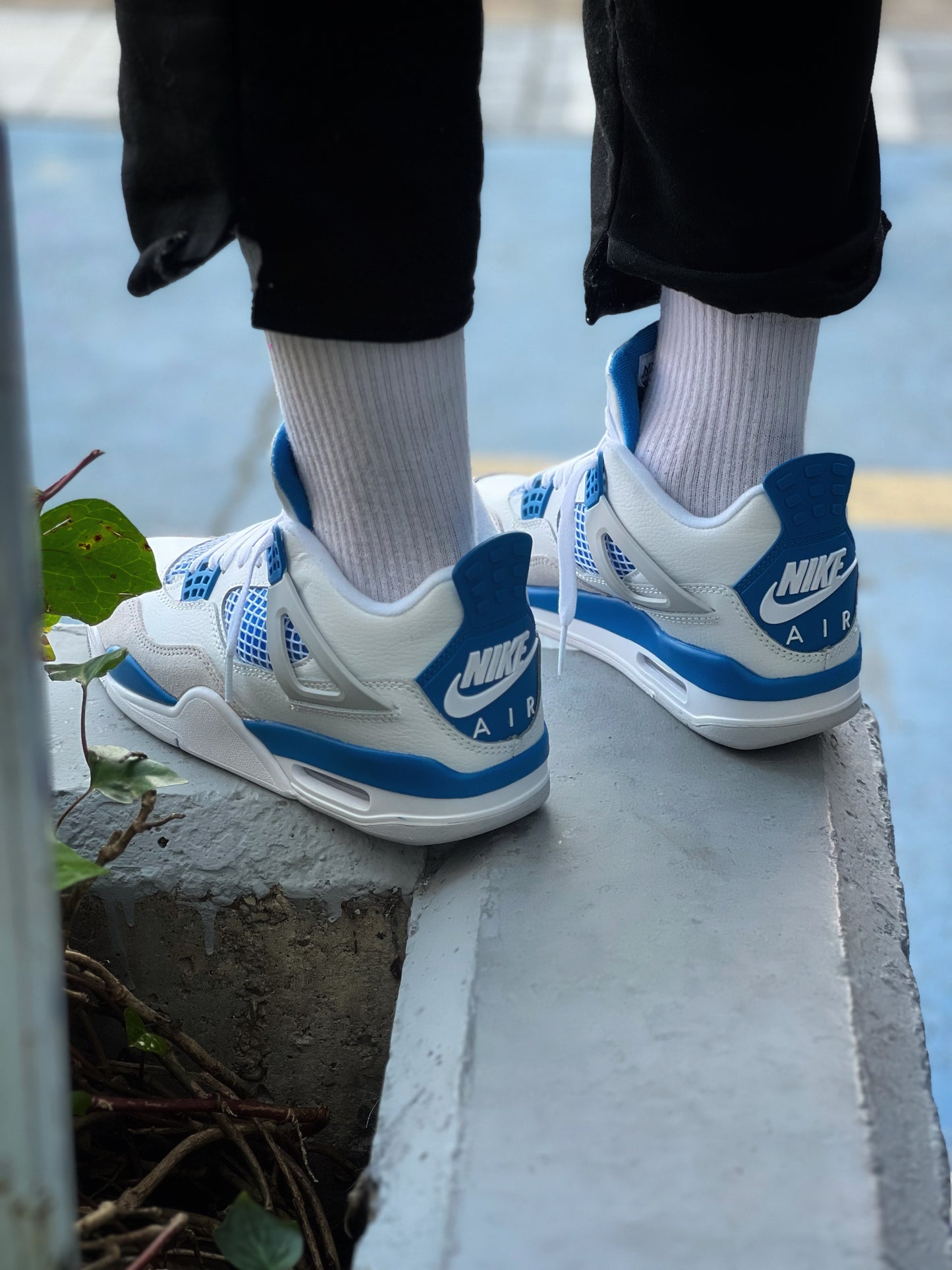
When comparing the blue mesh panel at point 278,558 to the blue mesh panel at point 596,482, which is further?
the blue mesh panel at point 596,482

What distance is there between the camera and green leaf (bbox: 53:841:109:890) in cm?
53

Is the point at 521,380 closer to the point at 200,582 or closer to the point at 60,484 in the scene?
the point at 200,582

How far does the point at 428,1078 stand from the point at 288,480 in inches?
15.1

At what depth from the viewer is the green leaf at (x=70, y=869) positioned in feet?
1.73

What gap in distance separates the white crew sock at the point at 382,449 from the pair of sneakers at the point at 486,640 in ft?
0.08

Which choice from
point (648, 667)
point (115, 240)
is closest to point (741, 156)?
point (648, 667)

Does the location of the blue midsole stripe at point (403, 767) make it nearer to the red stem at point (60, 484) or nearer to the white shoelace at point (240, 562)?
the white shoelace at point (240, 562)

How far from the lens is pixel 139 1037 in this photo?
2.34 feet

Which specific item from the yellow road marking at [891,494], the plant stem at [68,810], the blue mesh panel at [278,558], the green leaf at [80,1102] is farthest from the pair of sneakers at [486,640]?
the yellow road marking at [891,494]

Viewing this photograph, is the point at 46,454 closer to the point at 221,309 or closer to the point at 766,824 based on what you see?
the point at 221,309

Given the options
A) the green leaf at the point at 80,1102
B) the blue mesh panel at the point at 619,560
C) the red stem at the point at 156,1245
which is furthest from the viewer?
the blue mesh panel at the point at 619,560

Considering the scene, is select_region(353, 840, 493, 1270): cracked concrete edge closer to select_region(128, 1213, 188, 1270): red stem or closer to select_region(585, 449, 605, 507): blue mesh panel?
select_region(128, 1213, 188, 1270): red stem

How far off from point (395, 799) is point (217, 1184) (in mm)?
263

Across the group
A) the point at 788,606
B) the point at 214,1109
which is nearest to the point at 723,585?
the point at 788,606
